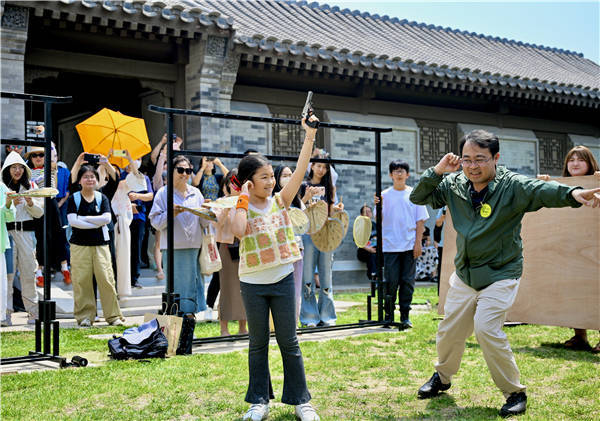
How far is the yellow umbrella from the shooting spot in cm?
A: 1072

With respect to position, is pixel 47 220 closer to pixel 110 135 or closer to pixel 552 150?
pixel 110 135

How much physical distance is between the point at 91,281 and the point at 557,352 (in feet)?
17.5

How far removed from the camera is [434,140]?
1692 cm

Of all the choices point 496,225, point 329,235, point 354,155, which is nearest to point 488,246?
point 496,225

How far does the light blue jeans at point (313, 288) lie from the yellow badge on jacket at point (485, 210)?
3.91m

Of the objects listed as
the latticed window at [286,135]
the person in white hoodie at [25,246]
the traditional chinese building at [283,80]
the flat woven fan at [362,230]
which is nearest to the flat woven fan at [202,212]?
the flat woven fan at [362,230]

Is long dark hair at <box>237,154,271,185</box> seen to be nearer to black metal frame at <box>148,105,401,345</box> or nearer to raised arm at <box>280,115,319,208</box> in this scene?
raised arm at <box>280,115,319,208</box>

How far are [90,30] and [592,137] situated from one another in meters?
14.1

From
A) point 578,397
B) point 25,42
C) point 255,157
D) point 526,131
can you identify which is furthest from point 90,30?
point 526,131

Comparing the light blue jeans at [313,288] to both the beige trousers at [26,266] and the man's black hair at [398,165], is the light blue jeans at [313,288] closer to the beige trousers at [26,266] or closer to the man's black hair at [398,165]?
the man's black hair at [398,165]

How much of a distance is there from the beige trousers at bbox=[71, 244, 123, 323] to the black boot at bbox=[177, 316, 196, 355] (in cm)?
226

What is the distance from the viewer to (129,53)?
1284 cm

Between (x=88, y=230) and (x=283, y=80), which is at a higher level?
(x=283, y=80)

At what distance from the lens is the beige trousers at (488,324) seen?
15.7 feet
